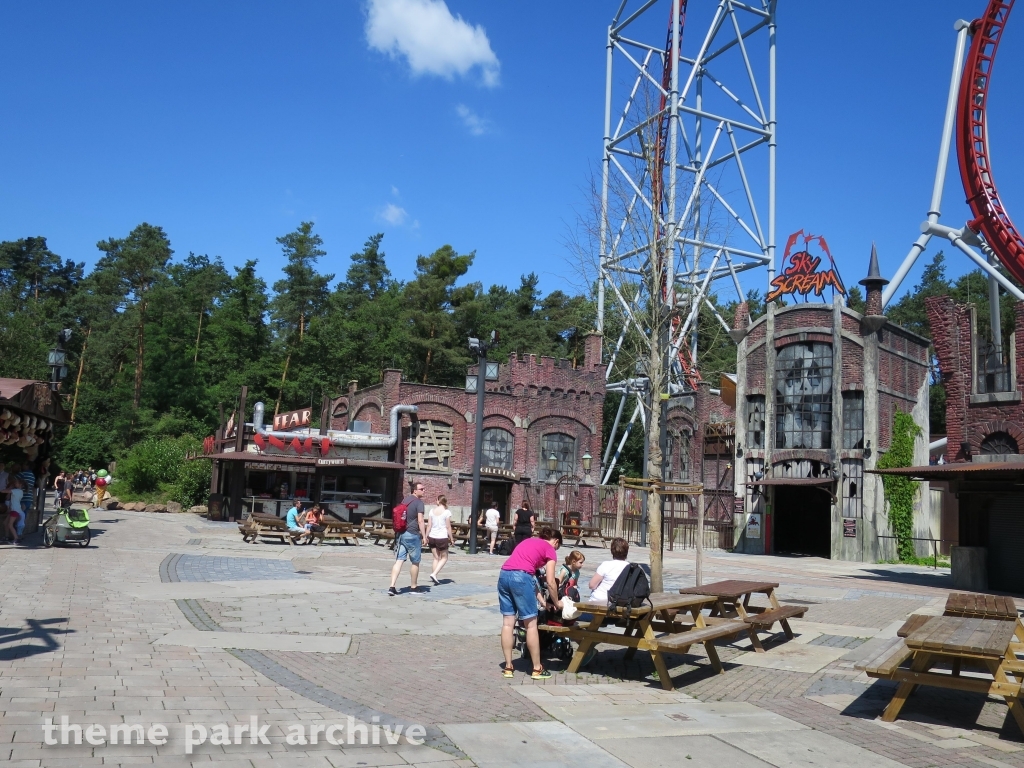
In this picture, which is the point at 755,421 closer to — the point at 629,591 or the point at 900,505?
the point at 900,505

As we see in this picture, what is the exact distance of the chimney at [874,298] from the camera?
3000cm

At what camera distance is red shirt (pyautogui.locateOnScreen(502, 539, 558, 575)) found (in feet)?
27.0

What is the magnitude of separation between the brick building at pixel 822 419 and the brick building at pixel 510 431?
793 cm

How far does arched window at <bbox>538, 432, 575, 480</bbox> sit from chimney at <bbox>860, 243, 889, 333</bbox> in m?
14.0

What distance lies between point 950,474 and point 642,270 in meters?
8.83

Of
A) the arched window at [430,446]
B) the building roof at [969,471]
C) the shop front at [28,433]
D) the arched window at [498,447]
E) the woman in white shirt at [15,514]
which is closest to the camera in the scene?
the building roof at [969,471]

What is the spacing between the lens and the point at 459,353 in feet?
179

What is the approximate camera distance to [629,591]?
7969 mm

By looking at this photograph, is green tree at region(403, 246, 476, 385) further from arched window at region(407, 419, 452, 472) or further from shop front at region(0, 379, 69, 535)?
shop front at region(0, 379, 69, 535)

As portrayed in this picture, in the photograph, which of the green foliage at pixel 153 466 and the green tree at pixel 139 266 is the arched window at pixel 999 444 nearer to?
the green foliage at pixel 153 466

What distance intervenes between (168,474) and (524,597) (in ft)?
120

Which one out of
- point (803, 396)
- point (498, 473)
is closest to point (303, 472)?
point (498, 473)

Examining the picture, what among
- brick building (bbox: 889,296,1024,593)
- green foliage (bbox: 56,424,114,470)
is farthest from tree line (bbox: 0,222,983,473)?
brick building (bbox: 889,296,1024,593)

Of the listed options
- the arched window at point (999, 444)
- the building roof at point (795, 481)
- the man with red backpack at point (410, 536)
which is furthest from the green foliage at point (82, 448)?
the arched window at point (999, 444)
